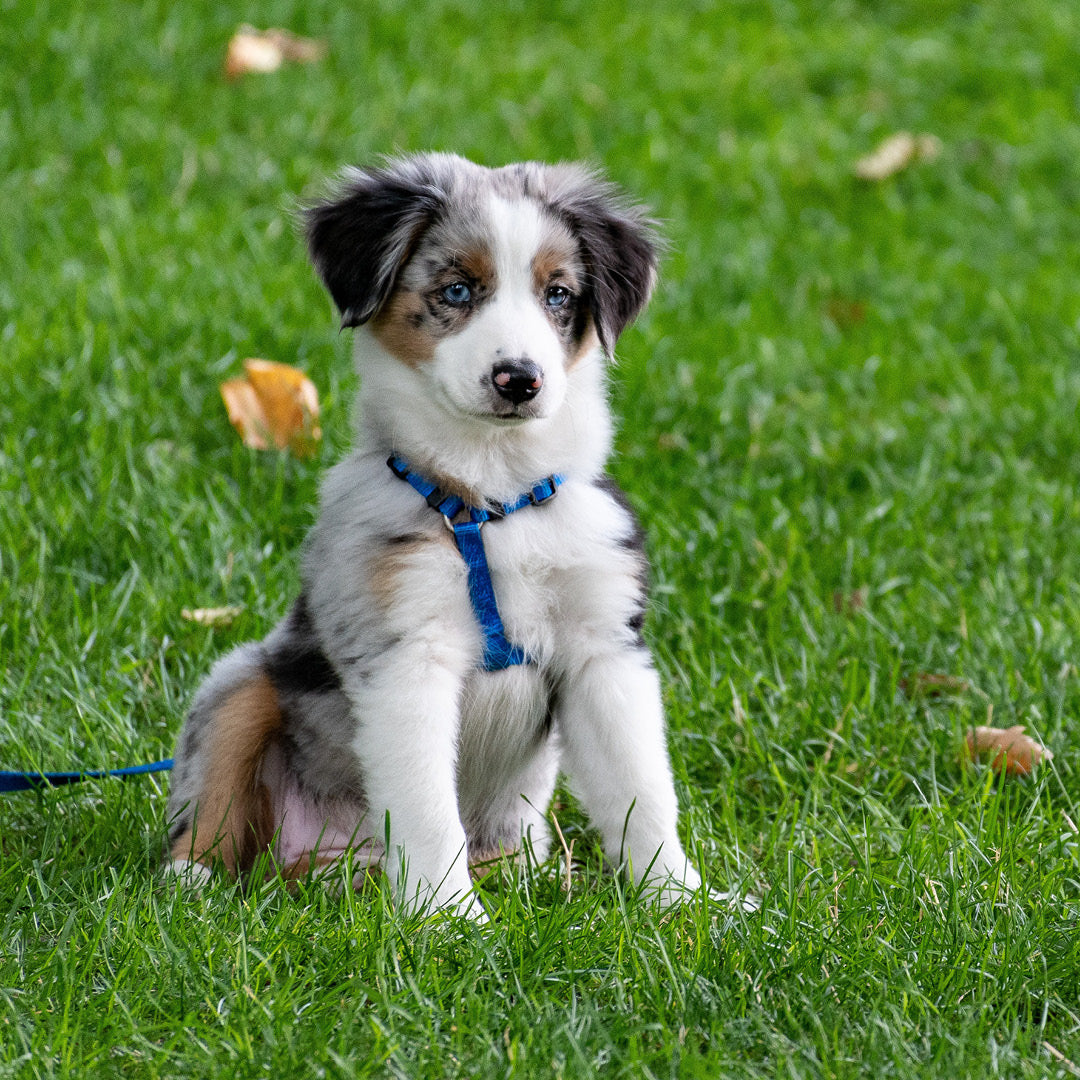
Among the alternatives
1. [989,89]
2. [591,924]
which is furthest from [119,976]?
[989,89]

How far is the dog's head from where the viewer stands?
307 centimetres

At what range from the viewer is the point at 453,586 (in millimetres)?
3105

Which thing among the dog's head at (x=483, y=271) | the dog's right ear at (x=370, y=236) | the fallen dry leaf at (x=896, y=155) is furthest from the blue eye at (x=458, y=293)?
the fallen dry leaf at (x=896, y=155)

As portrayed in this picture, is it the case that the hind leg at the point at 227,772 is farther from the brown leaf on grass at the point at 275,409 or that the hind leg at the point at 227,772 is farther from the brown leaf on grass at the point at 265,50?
the brown leaf on grass at the point at 265,50

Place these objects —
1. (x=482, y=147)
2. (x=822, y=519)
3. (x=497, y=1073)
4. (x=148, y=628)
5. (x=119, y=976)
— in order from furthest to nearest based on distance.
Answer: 1. (x=482, y=147)
2. (x=822, y=519)
3. (x=148, y=628)
4. (x=119, y=976)
5. (x=497, y=1073)

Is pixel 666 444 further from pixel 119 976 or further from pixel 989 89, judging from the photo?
pixel 989 89

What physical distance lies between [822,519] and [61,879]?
9.53 feet

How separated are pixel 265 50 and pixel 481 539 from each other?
554 cm

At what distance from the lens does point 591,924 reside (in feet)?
9.62

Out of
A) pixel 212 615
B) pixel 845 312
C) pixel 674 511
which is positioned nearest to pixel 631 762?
pixel 212 615

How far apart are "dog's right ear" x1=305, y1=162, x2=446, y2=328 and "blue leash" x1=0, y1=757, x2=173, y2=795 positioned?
1214 mm

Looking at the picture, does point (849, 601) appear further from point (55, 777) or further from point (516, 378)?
point (55, 777)

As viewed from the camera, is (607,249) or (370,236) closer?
(370,236)

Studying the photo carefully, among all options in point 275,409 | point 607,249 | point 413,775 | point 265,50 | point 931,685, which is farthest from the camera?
point 265,50
